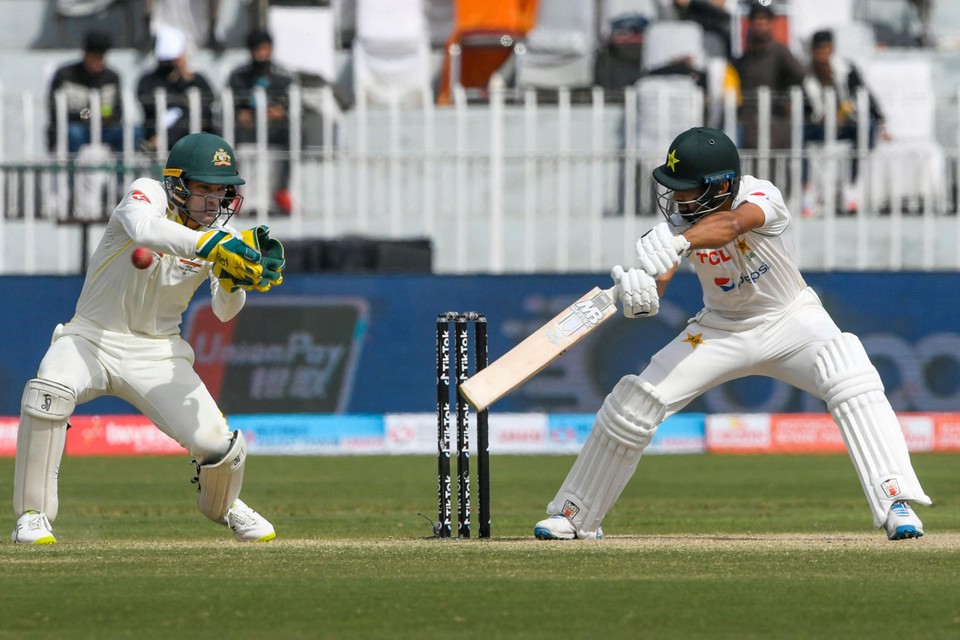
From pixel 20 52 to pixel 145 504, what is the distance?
8.77m

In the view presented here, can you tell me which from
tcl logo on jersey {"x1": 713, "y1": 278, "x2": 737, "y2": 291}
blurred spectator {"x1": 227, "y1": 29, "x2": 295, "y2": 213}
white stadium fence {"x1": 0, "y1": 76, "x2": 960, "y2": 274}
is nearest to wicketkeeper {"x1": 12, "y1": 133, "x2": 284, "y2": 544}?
tcl logo on jersey {"x1": 713, "y1": 278, "x2": 737, "y2": 291}

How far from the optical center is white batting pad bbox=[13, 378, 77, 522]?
6.73 metres

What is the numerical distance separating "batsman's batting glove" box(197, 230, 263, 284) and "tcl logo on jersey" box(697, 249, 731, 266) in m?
1.70

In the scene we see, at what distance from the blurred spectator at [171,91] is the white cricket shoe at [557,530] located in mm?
8236

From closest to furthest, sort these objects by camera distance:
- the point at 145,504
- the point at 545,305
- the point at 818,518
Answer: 1. the point at 818,518
2. the point at 145,504
3. the point at 545,305

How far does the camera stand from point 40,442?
6.79m

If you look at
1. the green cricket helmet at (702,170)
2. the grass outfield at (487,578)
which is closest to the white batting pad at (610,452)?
the grass outfield at (487,578)

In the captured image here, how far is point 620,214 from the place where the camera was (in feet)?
48.1

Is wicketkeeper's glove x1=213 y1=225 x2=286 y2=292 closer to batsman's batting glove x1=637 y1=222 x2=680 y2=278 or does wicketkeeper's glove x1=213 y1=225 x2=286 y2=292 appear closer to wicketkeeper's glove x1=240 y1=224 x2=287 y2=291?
wicketkeeper's glove x1=240 y1=224 x2=287 y2=291

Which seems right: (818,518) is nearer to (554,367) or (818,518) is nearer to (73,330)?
(73,330)

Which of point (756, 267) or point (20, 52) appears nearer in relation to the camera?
point (756, 267)

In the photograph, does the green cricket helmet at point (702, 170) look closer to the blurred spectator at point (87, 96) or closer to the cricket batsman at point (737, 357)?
the cricket batsman at point (737, 357)

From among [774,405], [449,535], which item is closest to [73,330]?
[449,535]

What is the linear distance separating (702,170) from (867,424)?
115 cm
